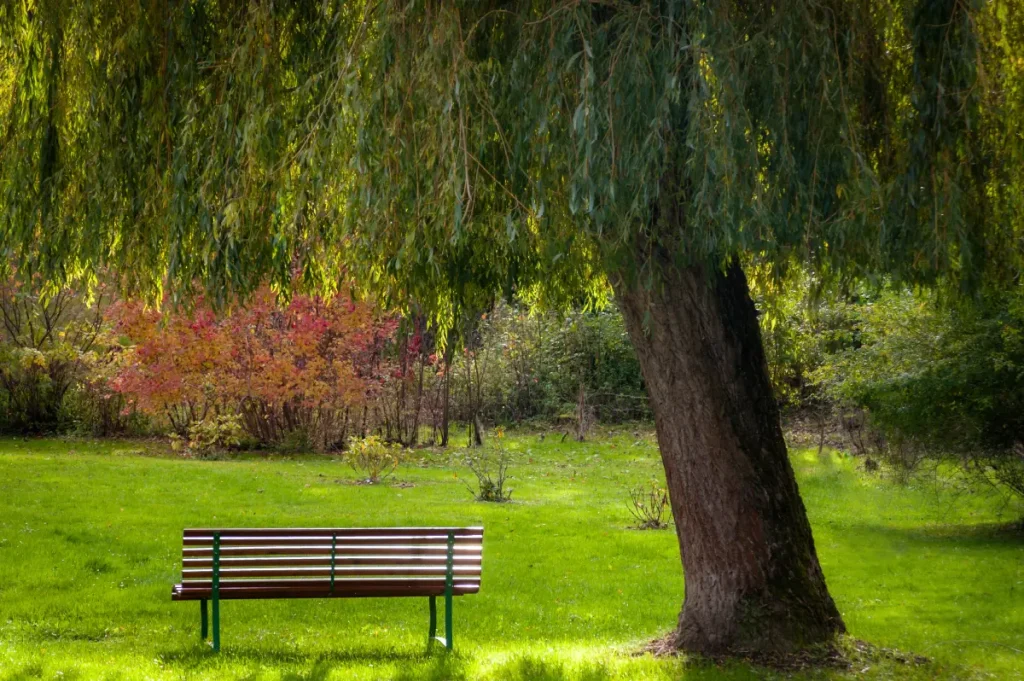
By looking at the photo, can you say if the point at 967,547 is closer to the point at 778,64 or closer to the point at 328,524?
the point at 328,524

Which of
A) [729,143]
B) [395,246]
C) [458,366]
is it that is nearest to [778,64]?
[729,143]

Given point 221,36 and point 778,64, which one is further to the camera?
point 221,36

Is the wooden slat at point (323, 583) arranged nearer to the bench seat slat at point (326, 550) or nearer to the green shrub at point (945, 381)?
the bench seat slat at point (326, 550)

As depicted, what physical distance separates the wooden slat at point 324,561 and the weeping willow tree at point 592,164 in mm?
1740

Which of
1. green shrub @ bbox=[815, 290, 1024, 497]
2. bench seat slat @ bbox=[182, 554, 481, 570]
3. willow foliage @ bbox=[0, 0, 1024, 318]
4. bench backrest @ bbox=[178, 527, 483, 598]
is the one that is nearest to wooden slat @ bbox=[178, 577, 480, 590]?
bench backrest @ bbox=[178, 527, 483, 598]

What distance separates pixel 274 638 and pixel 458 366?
62.2 ft

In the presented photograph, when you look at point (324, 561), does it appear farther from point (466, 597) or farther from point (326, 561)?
point (466, 597)

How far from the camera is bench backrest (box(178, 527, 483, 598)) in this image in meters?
7.74

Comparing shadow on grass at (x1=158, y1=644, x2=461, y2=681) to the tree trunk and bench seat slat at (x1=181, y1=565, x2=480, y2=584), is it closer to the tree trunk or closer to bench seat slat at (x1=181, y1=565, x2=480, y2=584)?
bench seat slat at (x1=181, y1=565, x2=480, y2=584)

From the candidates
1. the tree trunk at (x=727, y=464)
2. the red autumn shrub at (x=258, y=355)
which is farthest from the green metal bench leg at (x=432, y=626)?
the red autumn shrub at (x=258, y=355)

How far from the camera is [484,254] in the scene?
Result: 7.75 m

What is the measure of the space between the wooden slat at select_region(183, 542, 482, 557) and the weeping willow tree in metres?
1.63

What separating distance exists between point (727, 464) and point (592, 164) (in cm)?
275

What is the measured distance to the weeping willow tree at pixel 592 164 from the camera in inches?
227
